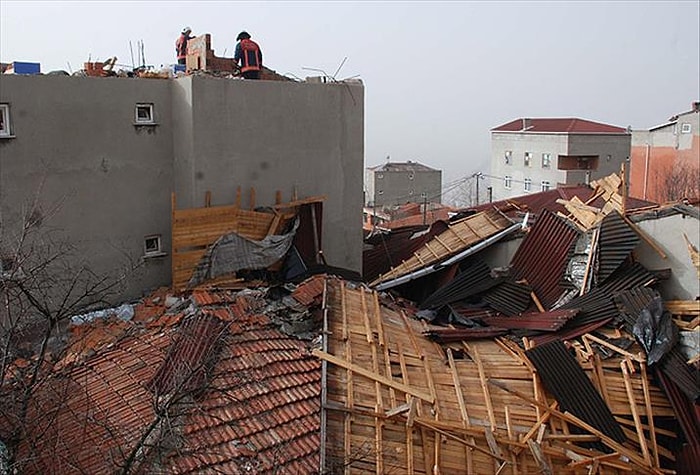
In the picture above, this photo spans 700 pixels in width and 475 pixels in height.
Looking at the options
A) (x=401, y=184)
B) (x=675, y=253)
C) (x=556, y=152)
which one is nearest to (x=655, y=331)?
(x=675, y=253)

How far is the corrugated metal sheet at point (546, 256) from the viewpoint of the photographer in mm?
14188

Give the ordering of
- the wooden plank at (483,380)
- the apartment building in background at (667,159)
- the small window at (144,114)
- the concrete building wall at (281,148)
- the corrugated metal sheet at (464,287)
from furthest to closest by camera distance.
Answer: the apartment building in background at (667,159)
the corrugated metal sheet at (464,287)
the concrete building wall at (281,148)
the small window at (144,114)
the wooden plank at (483,380)

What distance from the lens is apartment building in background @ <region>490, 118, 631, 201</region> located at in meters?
42.7

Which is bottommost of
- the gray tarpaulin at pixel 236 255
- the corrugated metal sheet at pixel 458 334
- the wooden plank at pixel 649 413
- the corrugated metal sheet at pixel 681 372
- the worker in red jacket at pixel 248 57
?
the wooden plank at pixel 649 413

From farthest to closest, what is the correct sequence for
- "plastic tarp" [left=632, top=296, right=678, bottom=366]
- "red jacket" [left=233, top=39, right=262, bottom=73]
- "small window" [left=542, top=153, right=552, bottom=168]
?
"small window" [left=542, top=153, right=552, bottom=168]
"red jacket" [left=233, top=39, right=262, bottom=73]
"plastic tarp" [left=632, top=296, right=678, bottom=366]

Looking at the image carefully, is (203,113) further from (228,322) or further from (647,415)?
(647,415)

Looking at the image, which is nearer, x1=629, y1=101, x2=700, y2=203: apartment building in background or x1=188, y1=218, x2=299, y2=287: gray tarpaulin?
x1=188, y1=218, x2=299, y2=287: gray tarpaulin

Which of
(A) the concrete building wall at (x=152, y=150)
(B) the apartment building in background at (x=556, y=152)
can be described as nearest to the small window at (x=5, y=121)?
(A) the concrete building wall at (x=152, y=150)

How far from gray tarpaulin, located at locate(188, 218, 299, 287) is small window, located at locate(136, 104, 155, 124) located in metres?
2.97

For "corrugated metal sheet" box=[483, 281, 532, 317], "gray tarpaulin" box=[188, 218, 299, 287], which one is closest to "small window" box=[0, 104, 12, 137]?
"gray tarpaulin" box=[188, 218, 299, 287]

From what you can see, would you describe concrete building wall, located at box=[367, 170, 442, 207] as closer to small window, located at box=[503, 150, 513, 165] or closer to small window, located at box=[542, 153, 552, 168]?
small window, located at box=[503, 150, 513, 165]

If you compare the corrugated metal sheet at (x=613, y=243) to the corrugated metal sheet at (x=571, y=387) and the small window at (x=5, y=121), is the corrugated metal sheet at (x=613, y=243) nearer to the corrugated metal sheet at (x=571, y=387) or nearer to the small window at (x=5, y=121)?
the corrugated metal sheet at (x=571, y=387)

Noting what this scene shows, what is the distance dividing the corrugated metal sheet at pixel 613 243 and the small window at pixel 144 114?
32.5 feet

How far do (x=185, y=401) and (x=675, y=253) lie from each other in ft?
31.6
